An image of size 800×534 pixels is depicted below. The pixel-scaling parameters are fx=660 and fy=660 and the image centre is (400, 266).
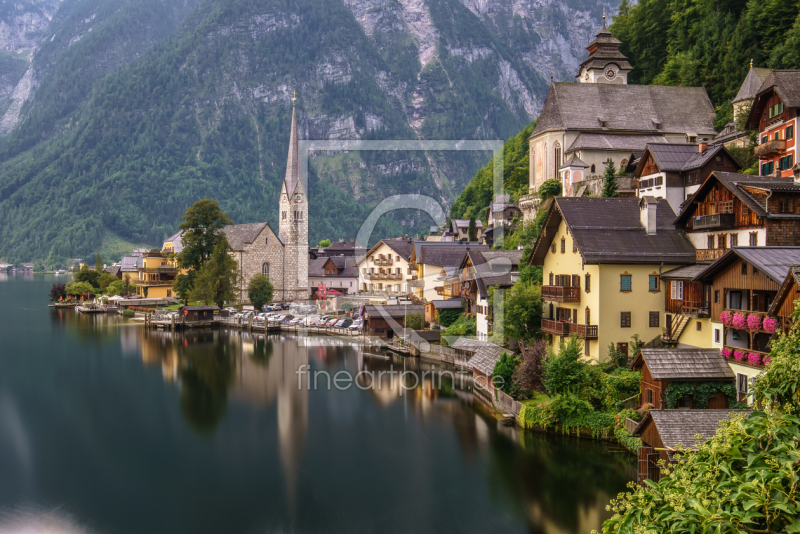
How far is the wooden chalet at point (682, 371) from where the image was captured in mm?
22531

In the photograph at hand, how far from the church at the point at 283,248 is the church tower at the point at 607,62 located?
4403 cm

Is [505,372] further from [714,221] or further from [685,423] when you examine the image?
[685,423]

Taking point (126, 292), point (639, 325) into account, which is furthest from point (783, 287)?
point (126, 292)

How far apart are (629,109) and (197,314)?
1860 inches

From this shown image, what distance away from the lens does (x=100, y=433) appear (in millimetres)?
31094

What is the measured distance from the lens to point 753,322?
21031 mm

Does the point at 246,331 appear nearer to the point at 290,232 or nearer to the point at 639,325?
the point at 290,232

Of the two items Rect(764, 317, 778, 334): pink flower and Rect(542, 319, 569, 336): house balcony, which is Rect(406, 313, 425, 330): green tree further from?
Rect(764, 317, 778, 334): pink flower

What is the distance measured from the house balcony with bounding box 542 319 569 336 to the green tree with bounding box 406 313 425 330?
20.1 m

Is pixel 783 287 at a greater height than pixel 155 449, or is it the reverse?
pixel 783 287

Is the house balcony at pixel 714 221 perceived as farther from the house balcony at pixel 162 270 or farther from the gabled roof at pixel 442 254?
the house balcony at pixel 162 270

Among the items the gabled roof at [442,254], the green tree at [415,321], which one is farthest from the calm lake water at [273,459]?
the gabled roof at [442,254]

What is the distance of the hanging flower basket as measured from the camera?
21.5 m

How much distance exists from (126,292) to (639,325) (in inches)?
3313
